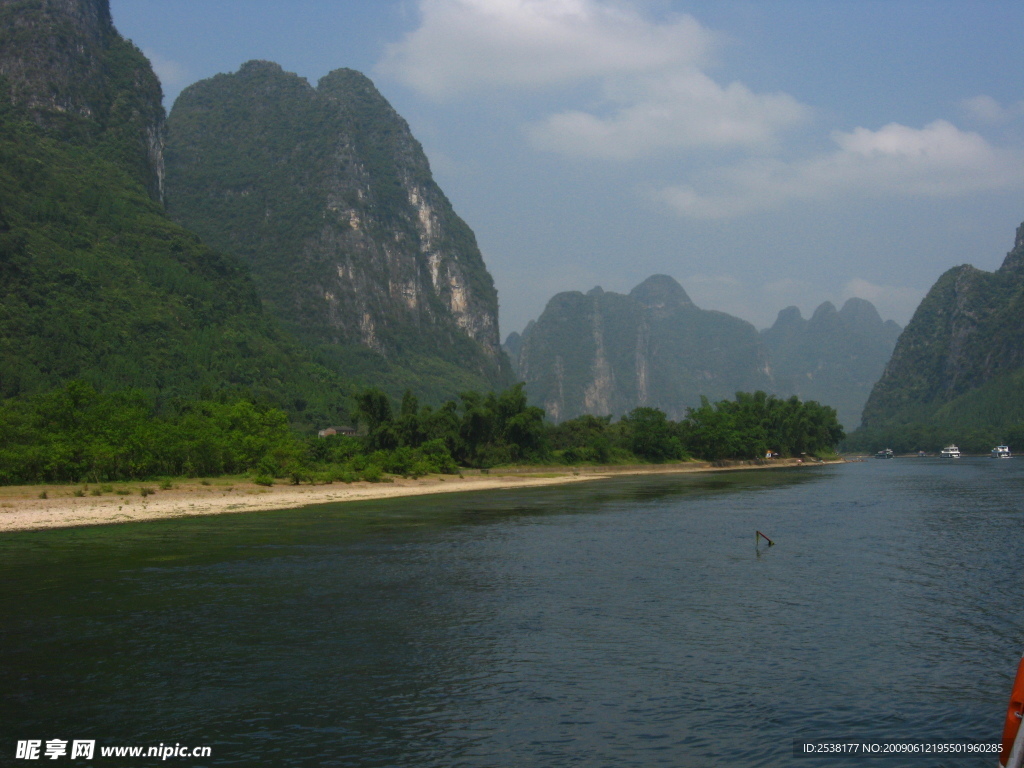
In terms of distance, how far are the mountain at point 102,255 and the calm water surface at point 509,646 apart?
64365 mm

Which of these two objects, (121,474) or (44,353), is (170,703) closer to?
(121,474)

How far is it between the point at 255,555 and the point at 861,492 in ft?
156

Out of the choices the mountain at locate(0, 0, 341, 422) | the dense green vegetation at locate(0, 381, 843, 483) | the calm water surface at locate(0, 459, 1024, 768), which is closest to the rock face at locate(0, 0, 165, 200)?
the mountain at locate(0, 0, 341, 422)

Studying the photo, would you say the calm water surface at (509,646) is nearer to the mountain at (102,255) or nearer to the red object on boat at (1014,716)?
the red object on boat at (1014,716)

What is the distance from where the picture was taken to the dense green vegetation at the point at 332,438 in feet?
166

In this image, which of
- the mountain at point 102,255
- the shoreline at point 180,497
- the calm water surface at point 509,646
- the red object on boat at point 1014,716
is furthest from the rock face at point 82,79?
the red object on boat at point 1014,716

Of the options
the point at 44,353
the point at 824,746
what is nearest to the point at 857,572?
the point at 824,746

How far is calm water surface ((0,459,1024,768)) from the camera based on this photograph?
11469mm

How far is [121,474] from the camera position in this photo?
5266 centimetres

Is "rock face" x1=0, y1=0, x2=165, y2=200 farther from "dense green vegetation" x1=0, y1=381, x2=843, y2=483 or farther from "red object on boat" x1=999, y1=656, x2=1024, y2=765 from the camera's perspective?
"red object on boat" x1=999, y1=656, x2=1024, y2=765

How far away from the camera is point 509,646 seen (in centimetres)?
1627

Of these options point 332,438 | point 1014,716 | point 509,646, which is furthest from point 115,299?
point 1014,716

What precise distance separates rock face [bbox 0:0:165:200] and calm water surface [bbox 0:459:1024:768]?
499ft

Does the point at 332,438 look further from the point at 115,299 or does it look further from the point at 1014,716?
the point at 1014,716
